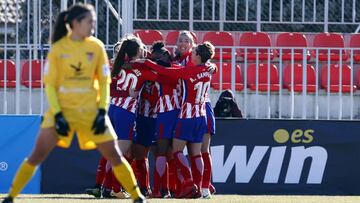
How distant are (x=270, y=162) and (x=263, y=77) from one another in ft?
5.71

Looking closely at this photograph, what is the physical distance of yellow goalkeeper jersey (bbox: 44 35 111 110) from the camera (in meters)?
9.74

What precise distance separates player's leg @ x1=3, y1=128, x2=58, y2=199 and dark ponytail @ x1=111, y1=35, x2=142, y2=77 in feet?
10.2

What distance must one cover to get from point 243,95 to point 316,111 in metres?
1.10

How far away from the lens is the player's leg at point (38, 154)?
31.8 ft

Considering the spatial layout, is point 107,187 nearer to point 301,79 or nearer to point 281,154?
point 281,154

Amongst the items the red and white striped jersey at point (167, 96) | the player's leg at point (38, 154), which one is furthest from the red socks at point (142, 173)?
the player's leg at point (38, 154)

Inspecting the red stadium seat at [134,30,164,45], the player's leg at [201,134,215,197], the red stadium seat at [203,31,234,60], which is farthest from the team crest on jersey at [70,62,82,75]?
the red stadium seat at [203,31,234,60]

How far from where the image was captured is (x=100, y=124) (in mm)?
9578

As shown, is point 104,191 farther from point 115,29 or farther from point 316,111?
point 115,29

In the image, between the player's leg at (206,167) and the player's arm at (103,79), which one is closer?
the player's arm at (103,79)

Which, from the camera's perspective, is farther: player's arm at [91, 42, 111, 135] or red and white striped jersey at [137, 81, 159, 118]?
red and white striped jersey at [137, 81, 159, 118]

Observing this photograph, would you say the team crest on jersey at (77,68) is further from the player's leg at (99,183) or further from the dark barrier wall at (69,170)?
the dark barrier wall at (69,170)

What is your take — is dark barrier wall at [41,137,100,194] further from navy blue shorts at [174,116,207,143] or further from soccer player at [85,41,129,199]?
navy blue shorts at [174,116,207,143]

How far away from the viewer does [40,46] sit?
16.1 m
